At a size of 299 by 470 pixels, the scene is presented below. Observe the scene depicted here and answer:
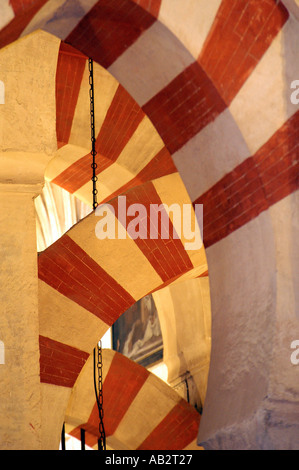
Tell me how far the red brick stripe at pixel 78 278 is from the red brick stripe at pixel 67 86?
138 cm

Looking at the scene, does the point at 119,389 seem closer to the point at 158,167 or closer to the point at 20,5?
the point at 158,167

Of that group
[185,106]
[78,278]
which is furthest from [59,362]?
[185,106]

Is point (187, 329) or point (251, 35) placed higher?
point (187, 329)

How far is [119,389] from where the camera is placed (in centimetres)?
581

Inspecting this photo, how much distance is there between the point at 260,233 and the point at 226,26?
28.0 inches

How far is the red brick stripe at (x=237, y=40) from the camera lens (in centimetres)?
262

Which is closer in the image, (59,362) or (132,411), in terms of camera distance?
(59,362)

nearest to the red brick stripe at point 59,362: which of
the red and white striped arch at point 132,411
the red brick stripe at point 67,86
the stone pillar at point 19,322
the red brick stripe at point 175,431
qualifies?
the red and white striped arch at point 132,411

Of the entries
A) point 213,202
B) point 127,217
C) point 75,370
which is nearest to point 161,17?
point 213,202

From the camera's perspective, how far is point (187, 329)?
7422 millimetres

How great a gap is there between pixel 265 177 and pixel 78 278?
7.55 feet

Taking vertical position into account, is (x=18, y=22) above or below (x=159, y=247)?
below
